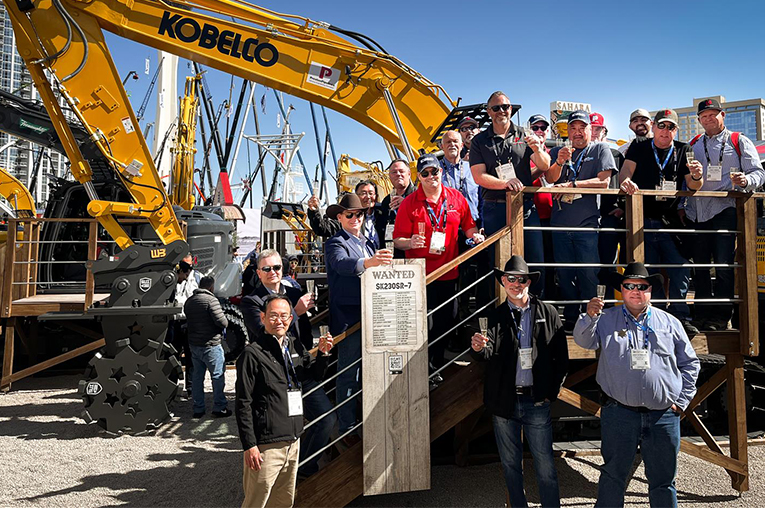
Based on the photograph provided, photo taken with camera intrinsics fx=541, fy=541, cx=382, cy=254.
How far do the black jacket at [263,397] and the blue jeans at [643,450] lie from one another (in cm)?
214

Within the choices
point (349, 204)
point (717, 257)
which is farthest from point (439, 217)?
point (717, 257)

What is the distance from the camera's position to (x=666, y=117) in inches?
188

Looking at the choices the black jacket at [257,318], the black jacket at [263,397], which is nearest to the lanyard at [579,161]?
the black jacket at [257,318]

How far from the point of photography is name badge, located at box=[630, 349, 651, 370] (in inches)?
144

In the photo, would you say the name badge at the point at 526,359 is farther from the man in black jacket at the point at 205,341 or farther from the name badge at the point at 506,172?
the man in black jacket at the point at 205,341

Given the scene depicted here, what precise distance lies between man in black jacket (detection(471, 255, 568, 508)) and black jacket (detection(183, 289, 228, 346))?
445cm

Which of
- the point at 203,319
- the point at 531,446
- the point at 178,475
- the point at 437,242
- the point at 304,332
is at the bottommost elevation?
the point at 178,475

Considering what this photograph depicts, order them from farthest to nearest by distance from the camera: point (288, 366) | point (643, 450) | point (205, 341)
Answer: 1. point (205, 341)
2. point (643, 450)
3. point (288, 366)

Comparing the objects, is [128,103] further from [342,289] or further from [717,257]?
[717,257]

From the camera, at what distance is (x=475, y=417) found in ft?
18.1

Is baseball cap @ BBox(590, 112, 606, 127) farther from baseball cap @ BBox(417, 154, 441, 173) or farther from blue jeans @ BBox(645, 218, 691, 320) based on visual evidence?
baseball cap @ BBox(417, 154, 441, 173)

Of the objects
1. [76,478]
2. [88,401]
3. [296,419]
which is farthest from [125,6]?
[296,419]

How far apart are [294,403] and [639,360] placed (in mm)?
2329

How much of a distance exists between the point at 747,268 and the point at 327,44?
18.8ft
